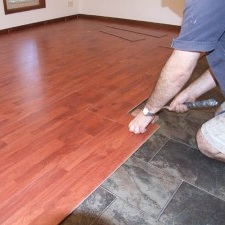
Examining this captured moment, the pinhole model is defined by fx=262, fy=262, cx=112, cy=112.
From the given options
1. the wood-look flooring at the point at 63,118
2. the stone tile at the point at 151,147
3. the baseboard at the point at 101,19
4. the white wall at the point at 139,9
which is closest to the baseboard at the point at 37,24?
the baseboard at the point at 101,19

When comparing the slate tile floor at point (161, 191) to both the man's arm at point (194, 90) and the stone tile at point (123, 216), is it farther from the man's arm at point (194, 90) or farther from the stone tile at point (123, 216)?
the man's arm at point (194, 90)

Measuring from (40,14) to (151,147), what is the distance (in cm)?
334

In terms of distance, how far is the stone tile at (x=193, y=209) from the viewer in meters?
1.04

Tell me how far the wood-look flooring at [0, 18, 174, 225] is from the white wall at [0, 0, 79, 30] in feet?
2.13

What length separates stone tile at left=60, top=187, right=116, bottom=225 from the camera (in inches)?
40.4

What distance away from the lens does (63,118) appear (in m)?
1.65

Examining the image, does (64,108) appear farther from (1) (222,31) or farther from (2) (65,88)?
(1) (222,31)

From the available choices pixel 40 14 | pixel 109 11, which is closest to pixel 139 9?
pixel 109 11

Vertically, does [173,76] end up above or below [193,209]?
above

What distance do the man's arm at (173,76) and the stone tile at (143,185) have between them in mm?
298

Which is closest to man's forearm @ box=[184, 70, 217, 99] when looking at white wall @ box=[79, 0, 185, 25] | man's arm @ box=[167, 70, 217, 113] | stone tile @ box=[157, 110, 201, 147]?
man's arm @ box=[167, 70, 217, 113]

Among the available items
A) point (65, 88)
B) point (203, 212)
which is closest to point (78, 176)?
point (203, 212)

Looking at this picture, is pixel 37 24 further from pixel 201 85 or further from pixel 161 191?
pixel 161 191

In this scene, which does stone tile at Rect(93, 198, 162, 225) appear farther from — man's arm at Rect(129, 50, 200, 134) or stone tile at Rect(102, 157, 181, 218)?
man's arm at Rect(129, 50, 200, 134)
